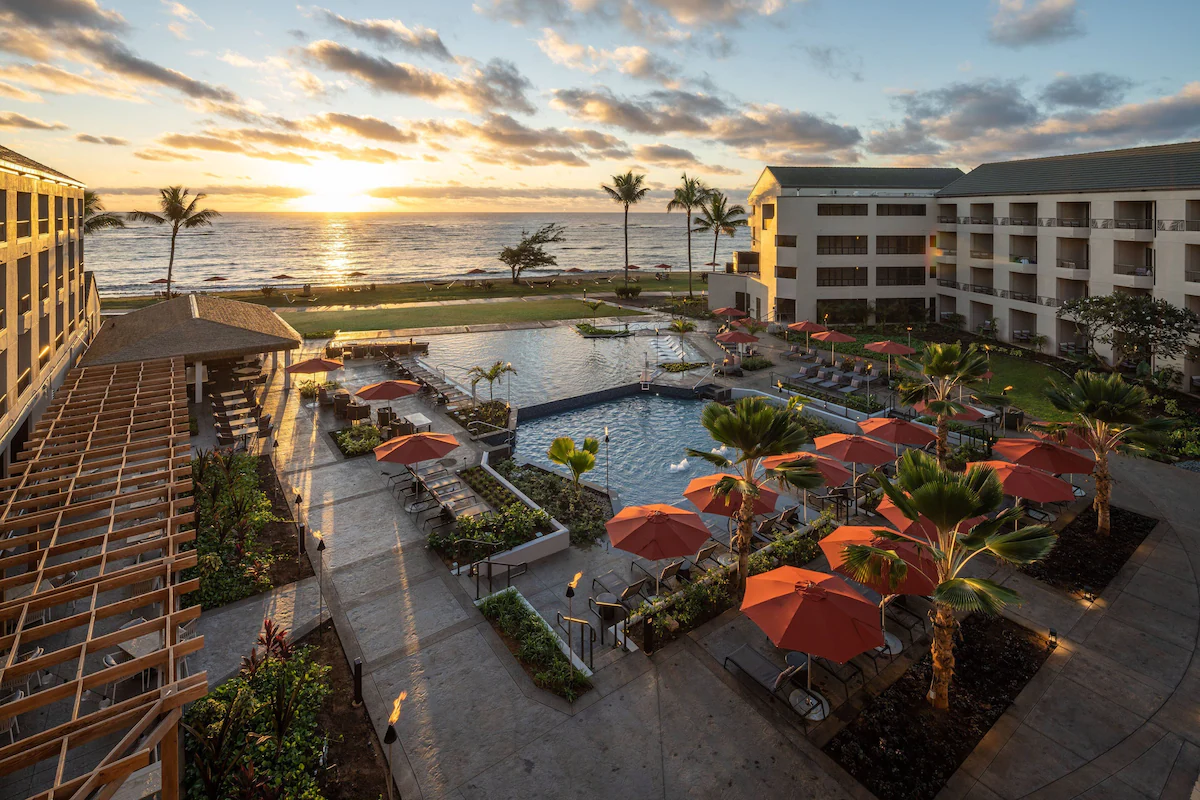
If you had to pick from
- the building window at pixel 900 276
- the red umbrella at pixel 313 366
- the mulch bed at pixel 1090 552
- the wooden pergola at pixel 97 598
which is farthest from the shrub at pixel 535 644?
the building window at pixel 900 276

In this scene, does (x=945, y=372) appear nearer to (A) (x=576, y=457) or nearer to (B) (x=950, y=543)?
(B) (x=950, y=543)

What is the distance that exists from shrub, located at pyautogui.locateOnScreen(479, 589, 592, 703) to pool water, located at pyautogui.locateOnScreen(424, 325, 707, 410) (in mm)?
15741

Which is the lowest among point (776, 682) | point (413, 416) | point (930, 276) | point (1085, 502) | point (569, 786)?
point (569, 786)

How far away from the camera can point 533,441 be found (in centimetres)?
2409

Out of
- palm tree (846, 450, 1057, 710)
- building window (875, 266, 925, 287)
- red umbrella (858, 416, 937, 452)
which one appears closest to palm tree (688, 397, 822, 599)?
palm tree (846, 450, 1057, 710)

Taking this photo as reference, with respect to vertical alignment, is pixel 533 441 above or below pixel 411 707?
above

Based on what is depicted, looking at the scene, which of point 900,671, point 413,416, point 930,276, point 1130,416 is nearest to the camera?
point 900,671

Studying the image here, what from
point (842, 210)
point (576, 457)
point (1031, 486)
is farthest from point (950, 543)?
point (842, 210)

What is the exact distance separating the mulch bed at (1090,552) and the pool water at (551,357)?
727 inches

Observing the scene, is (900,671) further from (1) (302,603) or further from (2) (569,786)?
(1) (302,603)

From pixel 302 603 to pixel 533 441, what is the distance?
39.5ft

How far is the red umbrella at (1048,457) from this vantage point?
15.3m

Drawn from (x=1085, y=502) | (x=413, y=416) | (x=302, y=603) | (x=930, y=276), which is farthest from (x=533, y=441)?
(x=930, y=276)

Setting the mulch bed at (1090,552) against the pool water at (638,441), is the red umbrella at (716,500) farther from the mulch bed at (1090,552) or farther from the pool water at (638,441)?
the mulch bed at (1090,552)
